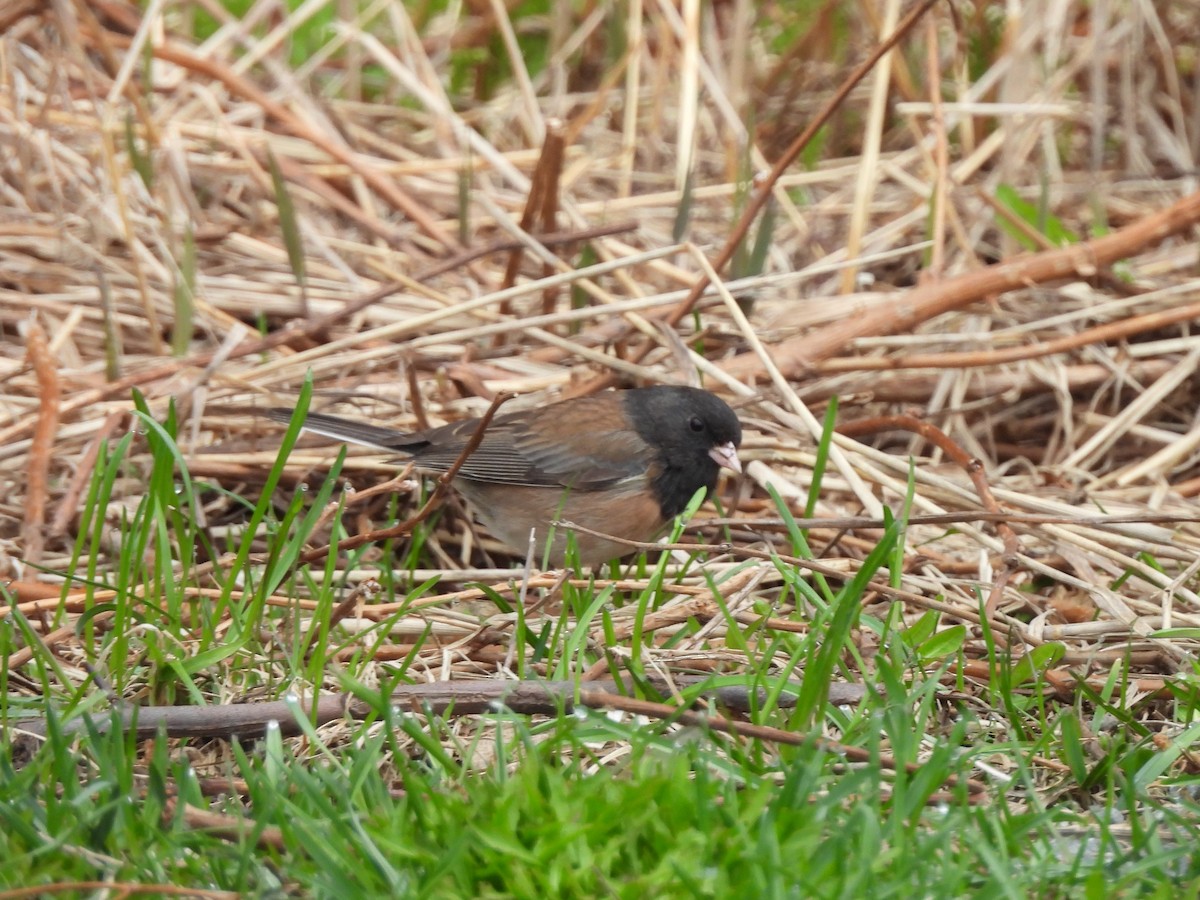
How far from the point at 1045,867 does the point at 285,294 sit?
333 cm

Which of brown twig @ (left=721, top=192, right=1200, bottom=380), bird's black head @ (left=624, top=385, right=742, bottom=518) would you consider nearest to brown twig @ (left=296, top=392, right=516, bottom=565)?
bird's black head @ (left=624, top=385, right=742, bottom=518)

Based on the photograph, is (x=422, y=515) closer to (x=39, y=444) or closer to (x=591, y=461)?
(x=591, y=461)

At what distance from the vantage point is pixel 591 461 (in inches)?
147

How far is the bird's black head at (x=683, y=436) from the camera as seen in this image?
11.8 ft

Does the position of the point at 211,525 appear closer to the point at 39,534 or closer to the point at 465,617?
the point at 39,534

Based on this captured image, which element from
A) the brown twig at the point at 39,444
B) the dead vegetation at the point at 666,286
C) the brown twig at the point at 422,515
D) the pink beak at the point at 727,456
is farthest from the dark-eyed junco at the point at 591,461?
the brown twig at the point at 422,515

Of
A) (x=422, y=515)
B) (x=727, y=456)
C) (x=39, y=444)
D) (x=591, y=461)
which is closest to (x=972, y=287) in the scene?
(x=727, y=456)

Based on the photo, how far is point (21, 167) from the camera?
4.45m

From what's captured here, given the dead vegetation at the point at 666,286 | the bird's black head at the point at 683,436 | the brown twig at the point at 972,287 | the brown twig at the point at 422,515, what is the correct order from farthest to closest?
the brown twig at the point at 972,287, the bird's black head at the point at 683,436, the dead vegetation at the point at 666,286, the brown twig at the point at 422,515

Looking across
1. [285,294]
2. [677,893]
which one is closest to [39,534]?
[285,294]

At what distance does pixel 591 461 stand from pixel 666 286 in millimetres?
1231

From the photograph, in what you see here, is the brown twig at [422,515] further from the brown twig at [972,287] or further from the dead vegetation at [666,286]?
the brown twig at [972,287]

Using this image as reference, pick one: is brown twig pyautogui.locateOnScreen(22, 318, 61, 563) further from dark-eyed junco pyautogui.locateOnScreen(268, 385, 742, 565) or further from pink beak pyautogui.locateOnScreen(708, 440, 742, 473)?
pink beak pyautogui.locateOnScreen(708, 440, 742, 473)

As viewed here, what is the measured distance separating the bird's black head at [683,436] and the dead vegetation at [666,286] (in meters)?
0.14
